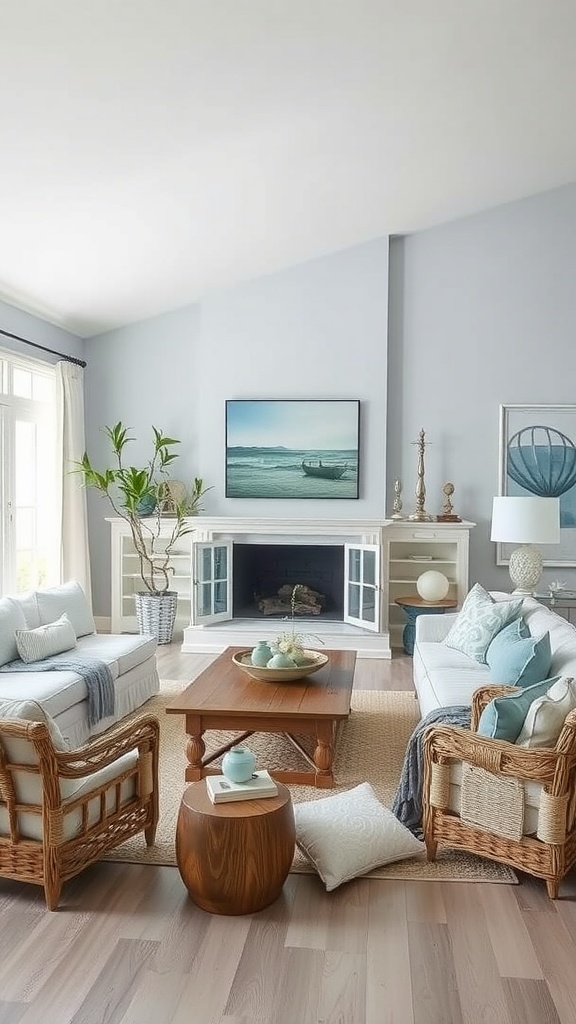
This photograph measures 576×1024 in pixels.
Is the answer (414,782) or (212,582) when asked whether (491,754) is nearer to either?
(414,782)

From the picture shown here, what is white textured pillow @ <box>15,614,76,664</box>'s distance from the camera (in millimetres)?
4230

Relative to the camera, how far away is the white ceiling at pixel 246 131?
3.41 metres

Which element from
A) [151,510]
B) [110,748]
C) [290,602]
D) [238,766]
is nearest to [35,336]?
[151,510]

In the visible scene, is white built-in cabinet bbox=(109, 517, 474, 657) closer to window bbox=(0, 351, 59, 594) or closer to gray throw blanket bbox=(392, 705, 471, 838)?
window bbox=(0, 351, 59, 594)

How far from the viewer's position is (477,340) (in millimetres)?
6812

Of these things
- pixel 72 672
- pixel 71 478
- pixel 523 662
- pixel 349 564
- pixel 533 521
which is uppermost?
pixel 71 478

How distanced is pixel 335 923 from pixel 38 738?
1.07 metres

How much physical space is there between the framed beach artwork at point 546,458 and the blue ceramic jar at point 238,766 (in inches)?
178

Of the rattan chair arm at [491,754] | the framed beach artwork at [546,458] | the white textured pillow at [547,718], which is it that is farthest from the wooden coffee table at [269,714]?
the framed beach artwork at [546,458]

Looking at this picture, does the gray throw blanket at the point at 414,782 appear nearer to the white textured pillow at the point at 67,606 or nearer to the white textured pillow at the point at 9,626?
the white textured pillow at the point at 9,626

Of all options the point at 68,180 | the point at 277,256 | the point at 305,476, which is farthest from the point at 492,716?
the point at 277,256

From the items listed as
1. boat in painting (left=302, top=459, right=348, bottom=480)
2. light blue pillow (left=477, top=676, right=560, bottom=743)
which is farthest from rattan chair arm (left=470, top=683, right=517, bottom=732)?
boat in painting (left=302, top=459, right=348, bottom=480)

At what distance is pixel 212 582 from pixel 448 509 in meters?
2.03

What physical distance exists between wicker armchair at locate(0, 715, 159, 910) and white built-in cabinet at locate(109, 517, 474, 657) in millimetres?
3704
